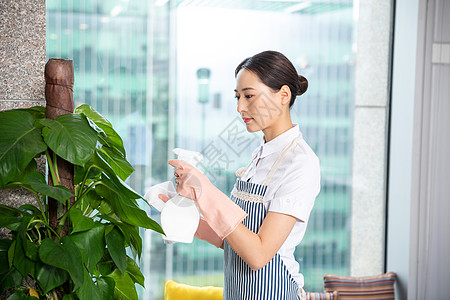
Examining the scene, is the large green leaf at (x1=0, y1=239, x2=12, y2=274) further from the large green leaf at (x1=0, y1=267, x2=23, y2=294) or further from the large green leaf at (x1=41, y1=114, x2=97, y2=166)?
the large green leaf at (x1=41, y1=114, x2=97, y2=166)

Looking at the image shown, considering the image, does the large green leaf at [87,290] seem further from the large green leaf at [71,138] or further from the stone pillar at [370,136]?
the stone pillar at [370,136]

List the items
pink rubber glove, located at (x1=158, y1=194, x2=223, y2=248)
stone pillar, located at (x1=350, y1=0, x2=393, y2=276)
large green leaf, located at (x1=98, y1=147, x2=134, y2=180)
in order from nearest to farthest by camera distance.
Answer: large green leaf, located at (x1=98, y1=147, x2=134, y2=180) < pink rubber glove, located at (x1=158, y1=194, x2=223, y2=248) < stone pillar, located at (x1=350, y1=0, x2=393, y2=276)

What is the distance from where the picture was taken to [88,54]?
7.68 ft

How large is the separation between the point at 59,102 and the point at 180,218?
0.47 metres

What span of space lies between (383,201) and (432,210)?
0.29 meters

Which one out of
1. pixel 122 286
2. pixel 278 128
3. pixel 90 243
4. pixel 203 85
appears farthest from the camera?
pixel 203 85

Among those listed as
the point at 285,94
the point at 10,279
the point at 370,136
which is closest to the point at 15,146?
the point at 10,279

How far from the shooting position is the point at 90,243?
3.74 feet

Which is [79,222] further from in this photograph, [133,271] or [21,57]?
[21,57]

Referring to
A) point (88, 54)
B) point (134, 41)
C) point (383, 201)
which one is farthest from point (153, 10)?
point (383, 201)

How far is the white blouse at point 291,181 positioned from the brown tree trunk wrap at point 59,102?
1.95 feet

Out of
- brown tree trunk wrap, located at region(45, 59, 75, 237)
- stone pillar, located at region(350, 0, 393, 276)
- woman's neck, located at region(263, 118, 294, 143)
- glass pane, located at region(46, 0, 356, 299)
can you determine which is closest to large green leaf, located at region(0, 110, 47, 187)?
brown tree trunk wrap, located at region(45, 59, 75, 237)

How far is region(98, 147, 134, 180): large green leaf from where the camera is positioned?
4.34 feet

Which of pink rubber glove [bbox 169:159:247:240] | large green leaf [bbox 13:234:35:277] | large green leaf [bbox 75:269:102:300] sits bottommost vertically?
large green leaf [bbox 75:269:102:300]
